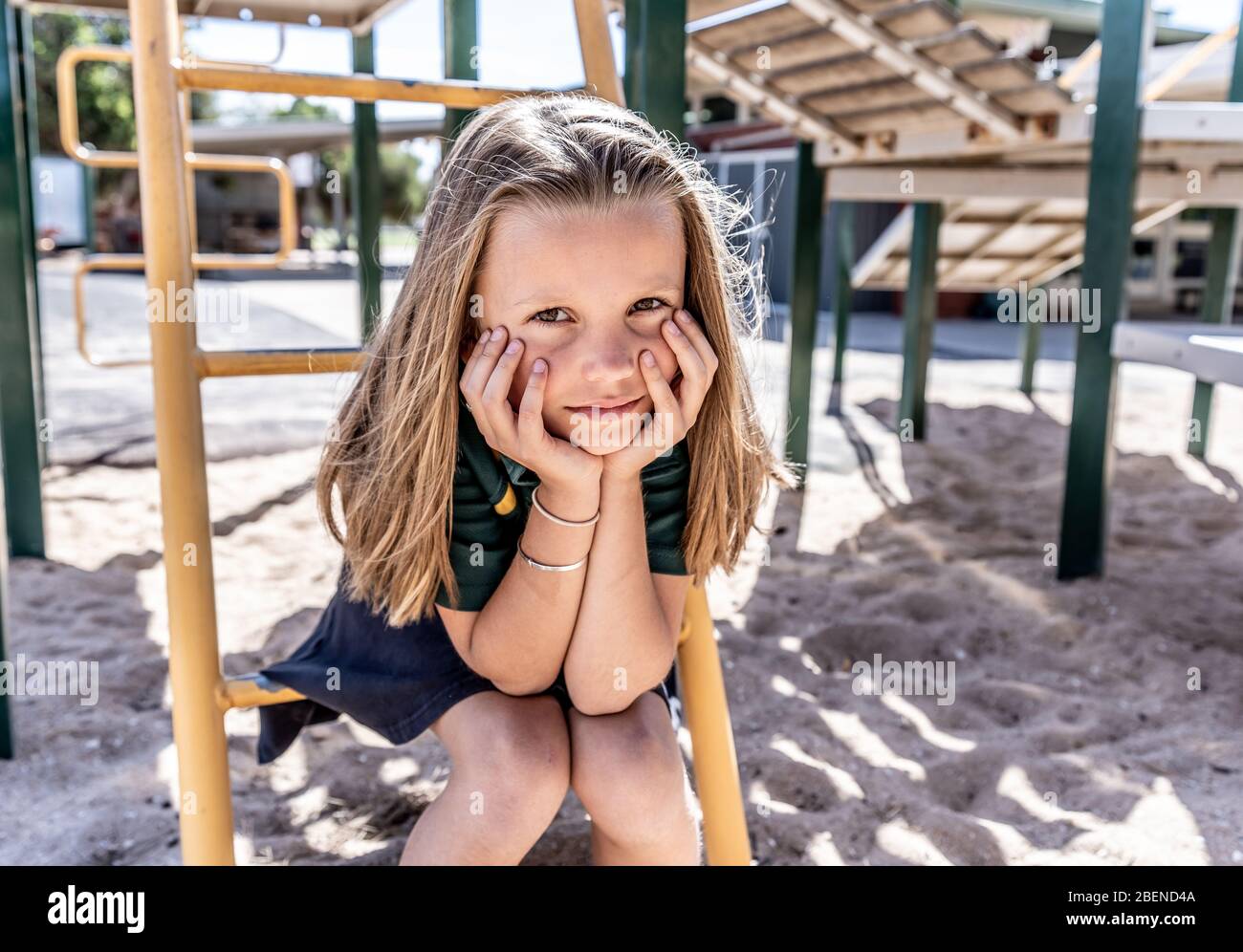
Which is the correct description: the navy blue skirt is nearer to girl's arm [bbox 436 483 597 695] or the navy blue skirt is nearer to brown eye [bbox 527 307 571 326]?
girl's arm [bbox 436 483 597 695]

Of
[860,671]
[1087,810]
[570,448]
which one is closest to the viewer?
[570,448]

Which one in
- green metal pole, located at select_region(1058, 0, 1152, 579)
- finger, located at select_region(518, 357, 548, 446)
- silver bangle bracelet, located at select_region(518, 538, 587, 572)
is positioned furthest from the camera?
green metal pole, located at select_region(1058, 0, 1152, 579)

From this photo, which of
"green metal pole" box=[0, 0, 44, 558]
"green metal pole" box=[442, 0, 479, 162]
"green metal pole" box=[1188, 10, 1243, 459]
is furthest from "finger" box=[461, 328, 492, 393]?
"green metal pole" box=[1188, 10, 1243, 459]

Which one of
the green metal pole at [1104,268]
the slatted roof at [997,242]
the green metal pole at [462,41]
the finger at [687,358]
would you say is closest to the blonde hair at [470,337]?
the finger at [687,358]

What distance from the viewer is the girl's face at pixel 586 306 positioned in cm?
103

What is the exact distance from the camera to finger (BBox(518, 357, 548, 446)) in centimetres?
101

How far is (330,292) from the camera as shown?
1191cm

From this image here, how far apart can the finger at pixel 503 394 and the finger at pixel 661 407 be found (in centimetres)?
12

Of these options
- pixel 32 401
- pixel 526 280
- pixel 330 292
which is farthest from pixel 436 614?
pixel 330 292

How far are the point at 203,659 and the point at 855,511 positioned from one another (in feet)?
8.00

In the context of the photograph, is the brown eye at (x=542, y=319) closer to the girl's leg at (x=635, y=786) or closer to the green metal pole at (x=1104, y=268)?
the girl's leg at (x=635, y=786)

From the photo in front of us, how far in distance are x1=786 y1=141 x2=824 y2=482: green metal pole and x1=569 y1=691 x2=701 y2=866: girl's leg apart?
2630 mm

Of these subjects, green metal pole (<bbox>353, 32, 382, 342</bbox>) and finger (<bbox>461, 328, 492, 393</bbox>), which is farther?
green metal pole (<bbox>353, 32, 382, 342</bbox>)
